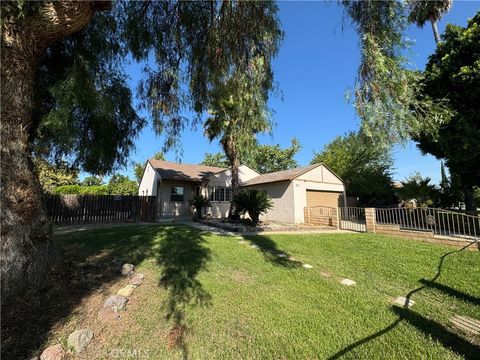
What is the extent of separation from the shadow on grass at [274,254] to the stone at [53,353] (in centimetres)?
443

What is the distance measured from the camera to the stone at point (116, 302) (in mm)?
3440

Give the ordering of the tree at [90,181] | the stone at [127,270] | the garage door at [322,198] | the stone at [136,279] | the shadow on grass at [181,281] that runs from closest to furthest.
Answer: the shadow on grass at [181,281] → the stone at [136,279] → the stone at [127,270] → the garage door at [322,198] → the tree at [90,181]

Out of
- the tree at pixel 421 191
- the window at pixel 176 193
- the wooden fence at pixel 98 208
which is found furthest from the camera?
the window at pixel 176 193

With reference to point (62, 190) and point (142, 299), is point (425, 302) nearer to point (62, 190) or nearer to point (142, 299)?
point (142, 299)

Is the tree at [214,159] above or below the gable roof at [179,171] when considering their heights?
above

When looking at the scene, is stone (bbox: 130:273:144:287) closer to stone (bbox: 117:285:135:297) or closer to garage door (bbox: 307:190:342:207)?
stone (bbox: 117:285:135:297)

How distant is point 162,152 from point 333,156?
67.2 feet

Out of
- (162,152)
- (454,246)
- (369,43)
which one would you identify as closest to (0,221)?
(162,152)

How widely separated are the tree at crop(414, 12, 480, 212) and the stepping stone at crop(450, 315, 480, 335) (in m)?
7.48

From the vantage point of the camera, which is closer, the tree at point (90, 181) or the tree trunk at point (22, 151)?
the tree trunk at point (22, 151)

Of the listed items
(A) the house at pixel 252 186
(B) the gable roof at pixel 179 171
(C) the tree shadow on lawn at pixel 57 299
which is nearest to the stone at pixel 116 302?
(C) the tree shadow on lawn at pixel 57 299

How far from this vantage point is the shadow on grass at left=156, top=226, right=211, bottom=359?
124 inches

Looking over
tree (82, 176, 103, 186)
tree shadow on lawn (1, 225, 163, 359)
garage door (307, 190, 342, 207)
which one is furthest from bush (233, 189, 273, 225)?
tree (82, 176, 103, 186)

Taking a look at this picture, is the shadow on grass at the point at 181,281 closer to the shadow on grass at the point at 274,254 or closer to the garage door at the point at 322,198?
the shadow on grass at the point at 274,254
